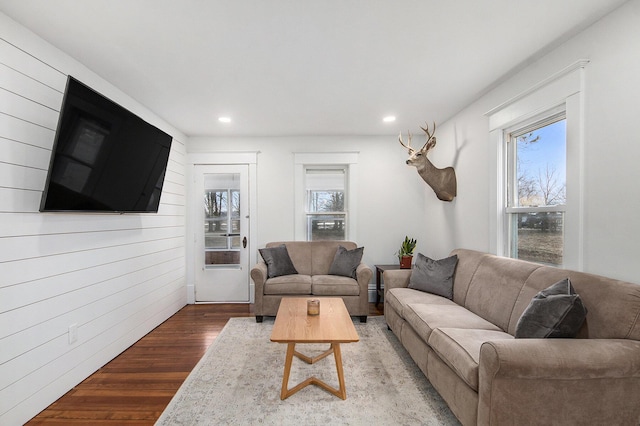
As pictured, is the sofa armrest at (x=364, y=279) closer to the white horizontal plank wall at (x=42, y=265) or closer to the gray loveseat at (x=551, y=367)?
the gray loveseat at (x=551, y=367)

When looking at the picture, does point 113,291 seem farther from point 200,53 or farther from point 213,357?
point 200,53

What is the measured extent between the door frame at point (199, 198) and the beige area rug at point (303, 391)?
1.69 meters

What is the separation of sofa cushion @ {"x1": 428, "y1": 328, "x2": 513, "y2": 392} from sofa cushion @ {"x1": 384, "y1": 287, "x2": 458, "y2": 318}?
68 cm

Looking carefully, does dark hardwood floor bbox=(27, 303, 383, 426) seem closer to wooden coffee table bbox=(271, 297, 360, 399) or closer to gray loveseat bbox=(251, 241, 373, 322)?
gray loveseat bbox=(251, 241, 373, 322)

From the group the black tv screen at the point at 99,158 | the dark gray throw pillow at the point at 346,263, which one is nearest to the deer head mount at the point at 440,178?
the dark gray throw pillow at the point at 346,263

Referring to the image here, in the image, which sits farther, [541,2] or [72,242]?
[72,242]

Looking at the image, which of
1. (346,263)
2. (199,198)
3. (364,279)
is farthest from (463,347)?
(199,198)

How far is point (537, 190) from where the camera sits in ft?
8.20

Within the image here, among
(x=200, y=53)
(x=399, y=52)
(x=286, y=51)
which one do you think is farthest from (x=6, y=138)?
(x=399, y=52)

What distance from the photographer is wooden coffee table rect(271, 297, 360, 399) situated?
2.07 metres

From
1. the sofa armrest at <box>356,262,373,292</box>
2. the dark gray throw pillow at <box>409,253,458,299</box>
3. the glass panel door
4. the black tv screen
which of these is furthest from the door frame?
the dark gray throw pillow at <box>409,253,458,299</box>

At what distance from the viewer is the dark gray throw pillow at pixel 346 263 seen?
3893 millimetres

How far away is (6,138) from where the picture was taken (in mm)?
1833

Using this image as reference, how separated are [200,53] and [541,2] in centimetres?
222
